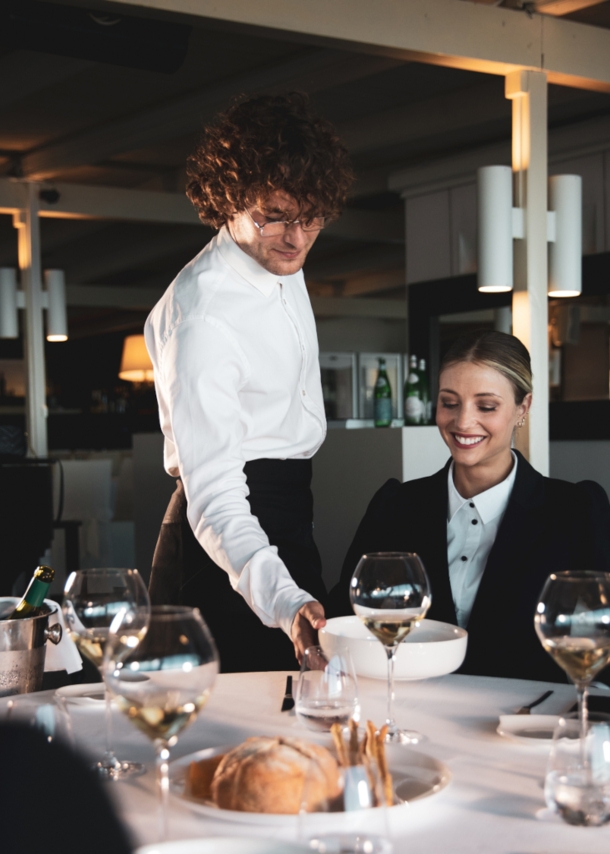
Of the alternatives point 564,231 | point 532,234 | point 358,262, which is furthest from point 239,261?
point 358,262

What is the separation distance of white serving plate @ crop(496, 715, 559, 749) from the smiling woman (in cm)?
58

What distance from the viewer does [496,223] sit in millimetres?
3598

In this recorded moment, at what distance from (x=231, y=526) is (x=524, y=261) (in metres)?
2.40

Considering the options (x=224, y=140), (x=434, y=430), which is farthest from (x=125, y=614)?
(x=434, y=430)

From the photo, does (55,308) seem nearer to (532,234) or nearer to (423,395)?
(423,395)

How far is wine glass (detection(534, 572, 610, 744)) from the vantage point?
105cm

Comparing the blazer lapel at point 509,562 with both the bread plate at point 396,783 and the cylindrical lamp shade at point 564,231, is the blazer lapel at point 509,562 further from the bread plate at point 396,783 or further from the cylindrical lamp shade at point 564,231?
the cylindrical lamp shade at point 564,231

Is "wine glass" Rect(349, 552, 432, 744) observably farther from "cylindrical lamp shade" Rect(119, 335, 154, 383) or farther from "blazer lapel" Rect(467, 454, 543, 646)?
"cylindrical lamp shade" Rect(119, 335, 154, 383)

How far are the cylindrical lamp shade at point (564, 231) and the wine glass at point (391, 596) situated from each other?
9.25 ft

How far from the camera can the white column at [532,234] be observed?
3.67m

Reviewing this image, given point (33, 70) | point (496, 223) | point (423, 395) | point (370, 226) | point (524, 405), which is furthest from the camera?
point (370, 226)

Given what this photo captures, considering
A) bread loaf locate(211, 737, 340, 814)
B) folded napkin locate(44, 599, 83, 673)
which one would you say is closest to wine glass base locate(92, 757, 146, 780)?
bread loaf locate(211, 737, 340, 814)

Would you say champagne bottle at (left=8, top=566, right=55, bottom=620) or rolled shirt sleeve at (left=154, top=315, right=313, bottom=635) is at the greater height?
rolled shirt sleeve at (left=154, top=315, right=313, bottom=635)

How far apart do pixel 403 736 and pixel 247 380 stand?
93 centimetres
